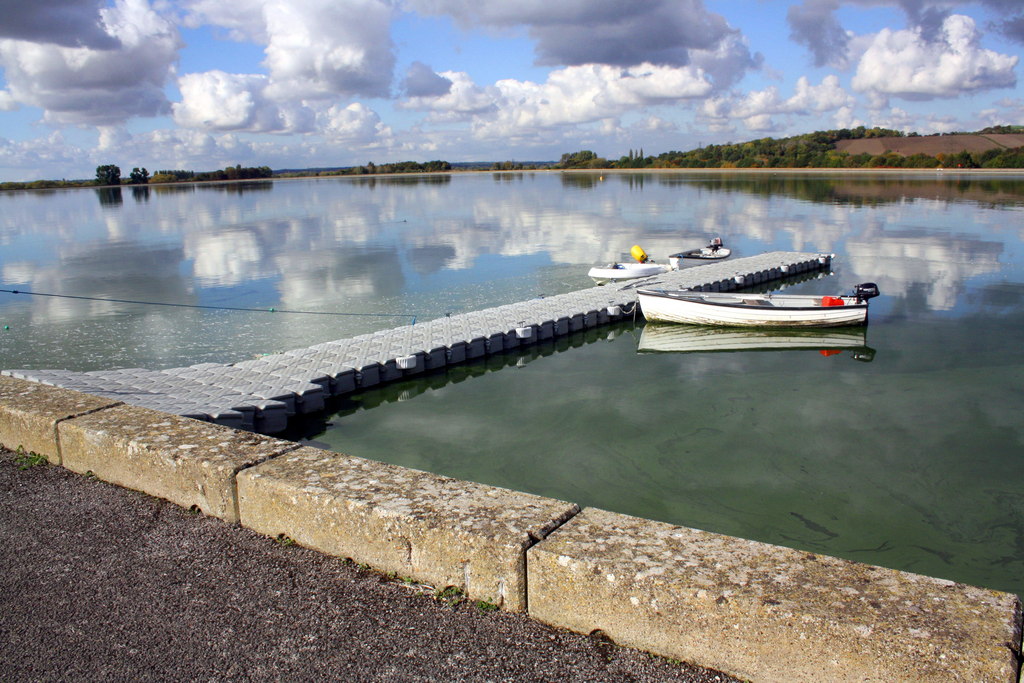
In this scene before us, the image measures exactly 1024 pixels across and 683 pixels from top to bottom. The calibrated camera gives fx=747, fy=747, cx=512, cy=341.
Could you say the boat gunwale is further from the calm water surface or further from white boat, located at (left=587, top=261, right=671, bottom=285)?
white boat, located at (left=587, top=261, right=671, bottom=285)

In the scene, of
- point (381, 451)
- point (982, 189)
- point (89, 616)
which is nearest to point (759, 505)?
point (381, 451)

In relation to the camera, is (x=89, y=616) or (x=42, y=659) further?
(x=89, y=616)

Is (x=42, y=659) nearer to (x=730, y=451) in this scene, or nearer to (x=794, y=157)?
(x=730, y=451)

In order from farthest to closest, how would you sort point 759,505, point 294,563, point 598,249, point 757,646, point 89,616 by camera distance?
point 598,249
point 759,505
point 294,563
point 89,616
point 757,646

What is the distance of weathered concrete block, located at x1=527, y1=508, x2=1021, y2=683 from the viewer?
9.93 feet

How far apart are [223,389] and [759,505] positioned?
9.41 m

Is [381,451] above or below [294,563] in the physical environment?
below

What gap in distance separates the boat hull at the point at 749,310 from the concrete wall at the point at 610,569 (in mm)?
16985

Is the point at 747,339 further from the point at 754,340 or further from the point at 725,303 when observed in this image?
the point at 725,303

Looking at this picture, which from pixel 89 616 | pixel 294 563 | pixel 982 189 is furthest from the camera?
pixel 982 189

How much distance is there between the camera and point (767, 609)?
3.22 metres

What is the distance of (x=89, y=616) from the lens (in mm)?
3896

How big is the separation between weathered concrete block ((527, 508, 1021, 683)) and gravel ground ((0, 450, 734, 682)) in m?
0.15

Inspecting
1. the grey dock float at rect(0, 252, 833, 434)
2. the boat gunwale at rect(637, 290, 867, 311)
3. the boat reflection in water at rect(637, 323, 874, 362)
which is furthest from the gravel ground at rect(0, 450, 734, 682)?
the boat gunwale at rect(637, 290, 867, 311)
